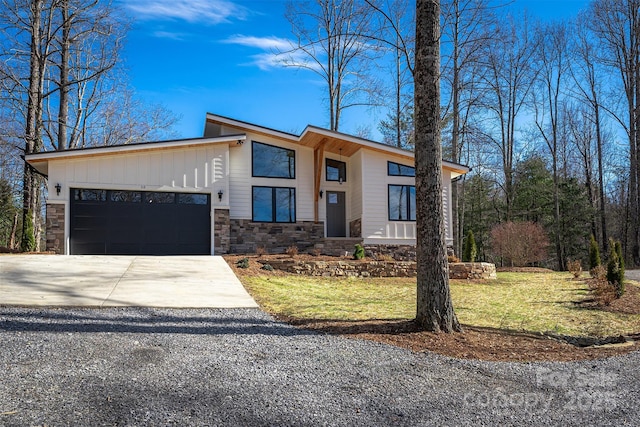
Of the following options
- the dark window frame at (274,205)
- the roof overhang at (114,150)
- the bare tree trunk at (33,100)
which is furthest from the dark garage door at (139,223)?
the bare tree trunk at (33,100)

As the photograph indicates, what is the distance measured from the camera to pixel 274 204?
15508 millimetres

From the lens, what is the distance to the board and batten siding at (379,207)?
Answer: 49.6 ft

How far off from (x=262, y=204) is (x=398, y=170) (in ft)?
15.7

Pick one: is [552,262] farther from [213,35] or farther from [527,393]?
[527,393]

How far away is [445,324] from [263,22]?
11.7 m

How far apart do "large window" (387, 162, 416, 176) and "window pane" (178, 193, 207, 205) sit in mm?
6155

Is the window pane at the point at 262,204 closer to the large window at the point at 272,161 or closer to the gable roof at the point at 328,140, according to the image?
the large window at the point at 272,161


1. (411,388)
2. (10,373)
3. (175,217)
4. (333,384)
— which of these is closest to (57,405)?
(10,373)

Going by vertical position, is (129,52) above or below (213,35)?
above

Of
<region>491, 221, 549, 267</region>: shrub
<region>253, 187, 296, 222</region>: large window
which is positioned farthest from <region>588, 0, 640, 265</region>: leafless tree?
<region>253, 187, 296, 222</region>: large window

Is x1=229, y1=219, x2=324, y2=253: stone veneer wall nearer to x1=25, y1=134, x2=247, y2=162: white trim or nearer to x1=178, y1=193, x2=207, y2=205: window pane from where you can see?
x1=178, y1=193, x2=207, y2=205: window pane

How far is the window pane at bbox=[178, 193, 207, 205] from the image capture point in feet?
45.5

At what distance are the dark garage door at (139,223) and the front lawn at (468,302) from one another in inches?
174

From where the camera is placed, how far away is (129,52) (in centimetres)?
1945
